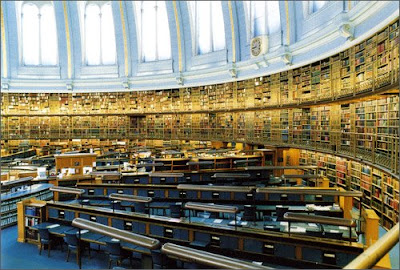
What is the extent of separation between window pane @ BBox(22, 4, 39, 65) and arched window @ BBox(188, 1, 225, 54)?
992cm

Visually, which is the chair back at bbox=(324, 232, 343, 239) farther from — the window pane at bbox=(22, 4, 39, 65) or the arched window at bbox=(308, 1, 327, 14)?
the window pane at bbox=(22, 4, 39, 65)

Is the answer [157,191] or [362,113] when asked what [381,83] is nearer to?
[362,113]

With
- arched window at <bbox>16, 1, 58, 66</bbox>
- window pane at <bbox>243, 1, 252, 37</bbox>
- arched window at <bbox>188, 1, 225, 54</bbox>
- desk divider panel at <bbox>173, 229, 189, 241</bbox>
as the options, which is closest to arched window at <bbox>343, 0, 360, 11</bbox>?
window pane at <bbox>243, 1, 252, 37</bbox>

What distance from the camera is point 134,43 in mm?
18906

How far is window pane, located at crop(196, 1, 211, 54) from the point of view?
54.9 feet

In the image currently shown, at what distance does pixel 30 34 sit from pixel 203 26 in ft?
35.9

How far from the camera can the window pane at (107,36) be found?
63.5 ft

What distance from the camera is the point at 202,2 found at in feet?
54.6

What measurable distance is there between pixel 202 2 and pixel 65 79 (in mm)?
9696

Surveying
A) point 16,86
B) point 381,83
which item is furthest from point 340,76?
point 16,86

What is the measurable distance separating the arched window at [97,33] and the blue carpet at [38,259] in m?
14.9

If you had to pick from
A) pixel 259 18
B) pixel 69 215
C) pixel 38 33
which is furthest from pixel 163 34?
pixel 69 215

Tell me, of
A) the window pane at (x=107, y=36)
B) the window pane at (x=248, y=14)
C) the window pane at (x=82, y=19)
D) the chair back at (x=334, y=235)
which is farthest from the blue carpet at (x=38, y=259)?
the window pane at (x=82, y=19)

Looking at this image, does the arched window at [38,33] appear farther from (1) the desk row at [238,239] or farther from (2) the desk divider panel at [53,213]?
(1) the desk row at [238,239]
